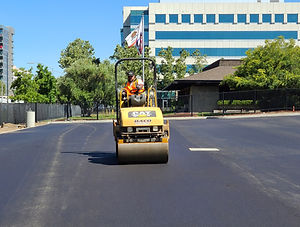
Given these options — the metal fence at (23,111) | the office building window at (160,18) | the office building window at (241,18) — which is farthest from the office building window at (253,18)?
the metal fence at (23,111)

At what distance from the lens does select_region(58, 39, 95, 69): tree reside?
7294 cm

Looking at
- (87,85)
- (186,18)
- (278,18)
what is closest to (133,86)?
(87,85)

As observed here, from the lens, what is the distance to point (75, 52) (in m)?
73.2

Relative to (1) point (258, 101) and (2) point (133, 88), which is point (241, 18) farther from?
(2) point (133, 88)

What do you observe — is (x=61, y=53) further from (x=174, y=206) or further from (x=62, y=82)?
(x=174, y=206)

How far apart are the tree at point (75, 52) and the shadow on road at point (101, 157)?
2415 inches

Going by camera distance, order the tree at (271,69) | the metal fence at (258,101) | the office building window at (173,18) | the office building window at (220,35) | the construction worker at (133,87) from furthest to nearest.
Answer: the office building window at (173,18), the office building window at (220,35), the metal fence at (258,101), the tree at (271,69), the construction worker at (133,87)

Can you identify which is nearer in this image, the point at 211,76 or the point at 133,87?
the point at 133,87

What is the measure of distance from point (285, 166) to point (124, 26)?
9817 centimetres

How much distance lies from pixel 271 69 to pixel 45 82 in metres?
29.7

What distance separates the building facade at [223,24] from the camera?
8450 cm

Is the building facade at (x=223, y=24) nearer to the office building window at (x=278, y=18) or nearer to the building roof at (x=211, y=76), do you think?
the office building window at (x=278, y=18)

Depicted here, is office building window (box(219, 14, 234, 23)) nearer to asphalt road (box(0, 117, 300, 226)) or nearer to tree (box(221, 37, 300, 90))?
tree (box(221, 37, 300, 90))

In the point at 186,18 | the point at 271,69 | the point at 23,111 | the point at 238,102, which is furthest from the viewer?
the point at 186,18
